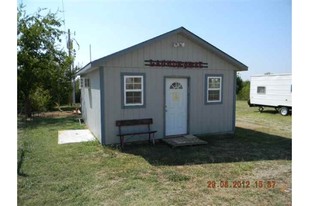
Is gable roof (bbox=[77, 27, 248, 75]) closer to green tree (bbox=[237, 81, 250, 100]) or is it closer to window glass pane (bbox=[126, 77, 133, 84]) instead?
window glass pane (bbox=[126, 77, 133, 84])

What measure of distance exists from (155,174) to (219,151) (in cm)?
259

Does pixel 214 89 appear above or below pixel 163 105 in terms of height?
above

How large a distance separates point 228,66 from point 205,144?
3379 millimetres

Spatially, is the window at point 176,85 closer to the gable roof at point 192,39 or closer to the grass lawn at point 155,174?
the gable roof at point 192,39

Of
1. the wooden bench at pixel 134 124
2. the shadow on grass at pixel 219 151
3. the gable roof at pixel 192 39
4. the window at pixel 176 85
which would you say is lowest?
the shadow on grass at pixel 219 151

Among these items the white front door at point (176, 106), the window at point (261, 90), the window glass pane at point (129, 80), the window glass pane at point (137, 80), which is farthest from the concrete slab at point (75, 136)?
the window at point (261, 90)

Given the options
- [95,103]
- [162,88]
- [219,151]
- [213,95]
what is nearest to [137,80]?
[162,88]

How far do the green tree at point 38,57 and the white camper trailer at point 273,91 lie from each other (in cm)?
1399

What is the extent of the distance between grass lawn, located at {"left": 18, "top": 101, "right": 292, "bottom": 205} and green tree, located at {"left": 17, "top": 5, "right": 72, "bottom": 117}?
8.92m

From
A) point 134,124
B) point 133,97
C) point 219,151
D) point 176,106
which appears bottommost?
point 219,151

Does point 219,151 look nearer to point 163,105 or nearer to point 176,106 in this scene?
point 176,106

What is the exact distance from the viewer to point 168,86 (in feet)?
27.1
